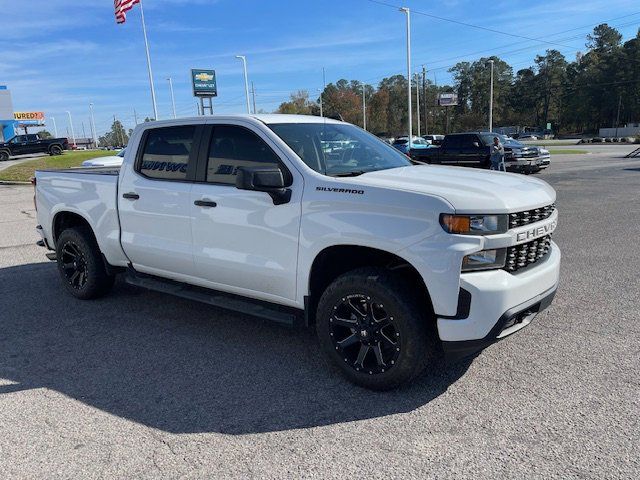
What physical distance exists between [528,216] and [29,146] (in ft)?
142

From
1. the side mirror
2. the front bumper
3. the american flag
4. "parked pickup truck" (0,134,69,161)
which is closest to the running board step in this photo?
the side mirror

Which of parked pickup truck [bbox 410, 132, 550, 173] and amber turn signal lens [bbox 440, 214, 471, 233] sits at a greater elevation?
amber turn signal lens [bbox 440, 214, 471, 233]

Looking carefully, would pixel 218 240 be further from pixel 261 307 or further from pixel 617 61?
pixel 617 61

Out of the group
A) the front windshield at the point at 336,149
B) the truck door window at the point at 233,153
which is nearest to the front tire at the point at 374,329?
the front windshield at the point at 336,149

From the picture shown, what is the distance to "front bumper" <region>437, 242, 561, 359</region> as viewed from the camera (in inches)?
121

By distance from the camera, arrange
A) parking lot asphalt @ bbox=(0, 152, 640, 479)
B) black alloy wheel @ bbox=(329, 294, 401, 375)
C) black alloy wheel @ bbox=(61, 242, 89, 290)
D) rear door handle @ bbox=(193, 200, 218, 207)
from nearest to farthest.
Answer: parking lot asphalt @ bbox=(0, 152, 640, 479), black alloy wheel @ bbox=(329, 294, 401, 375), rear door handle @ bbox=(193, 200, 218, 207), black alloy wheel @ bbox=(61, 242, 89, 290)

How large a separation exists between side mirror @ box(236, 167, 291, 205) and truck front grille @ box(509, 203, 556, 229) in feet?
5.20

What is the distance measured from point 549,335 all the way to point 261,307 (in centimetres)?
245

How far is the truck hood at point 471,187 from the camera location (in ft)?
10.3

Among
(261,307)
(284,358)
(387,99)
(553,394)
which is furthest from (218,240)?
(387,99)

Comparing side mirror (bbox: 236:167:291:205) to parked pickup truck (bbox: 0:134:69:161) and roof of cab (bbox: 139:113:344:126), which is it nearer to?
roof of cab (bbox: 139:113:344:126)

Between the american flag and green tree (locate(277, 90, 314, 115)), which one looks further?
green tree (locate(277, 90, 314, 115))

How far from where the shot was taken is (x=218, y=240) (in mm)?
4207

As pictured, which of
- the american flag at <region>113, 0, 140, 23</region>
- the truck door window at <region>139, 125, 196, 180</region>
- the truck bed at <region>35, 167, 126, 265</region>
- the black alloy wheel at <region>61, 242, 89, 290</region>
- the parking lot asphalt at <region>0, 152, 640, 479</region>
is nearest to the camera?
the parking lot asphalt at <region>0, 152, 640, 479</region>
